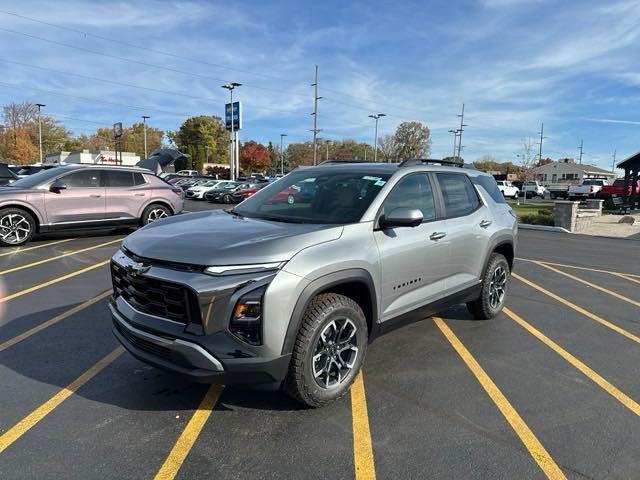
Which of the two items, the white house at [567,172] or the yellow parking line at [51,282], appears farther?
the white house at [567,172]

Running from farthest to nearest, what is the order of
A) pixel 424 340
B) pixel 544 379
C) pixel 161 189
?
pixel 161 189
pixel 424 340
pixel 544 379

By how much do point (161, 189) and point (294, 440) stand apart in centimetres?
968

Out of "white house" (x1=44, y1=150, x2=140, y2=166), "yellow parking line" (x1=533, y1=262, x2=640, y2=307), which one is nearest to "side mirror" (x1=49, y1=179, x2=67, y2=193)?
"yellow parking line" (x1=533, y1=262, x2=640, y2=307)

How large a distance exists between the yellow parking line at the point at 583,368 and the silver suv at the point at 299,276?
1016 millimetres

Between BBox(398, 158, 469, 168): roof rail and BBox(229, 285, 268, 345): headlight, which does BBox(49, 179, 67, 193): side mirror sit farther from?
BBox(229, 285, 268, 345): headlight

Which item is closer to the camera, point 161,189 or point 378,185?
Result: point 378,185

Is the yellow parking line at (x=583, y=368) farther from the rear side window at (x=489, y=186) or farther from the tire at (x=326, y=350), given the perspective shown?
the tire at (x=326, y=350)

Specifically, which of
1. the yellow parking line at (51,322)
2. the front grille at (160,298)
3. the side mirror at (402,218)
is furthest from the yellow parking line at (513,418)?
the yellow parking line at (51,322)

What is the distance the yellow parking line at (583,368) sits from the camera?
11.5 feet

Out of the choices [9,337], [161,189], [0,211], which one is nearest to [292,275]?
[9,337]

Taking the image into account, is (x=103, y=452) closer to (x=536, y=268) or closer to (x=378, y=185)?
(x=378, y=185)

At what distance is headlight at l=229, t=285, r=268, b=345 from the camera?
2.71 metres

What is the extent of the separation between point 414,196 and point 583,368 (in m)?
2.15

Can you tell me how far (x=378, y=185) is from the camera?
152 inches
